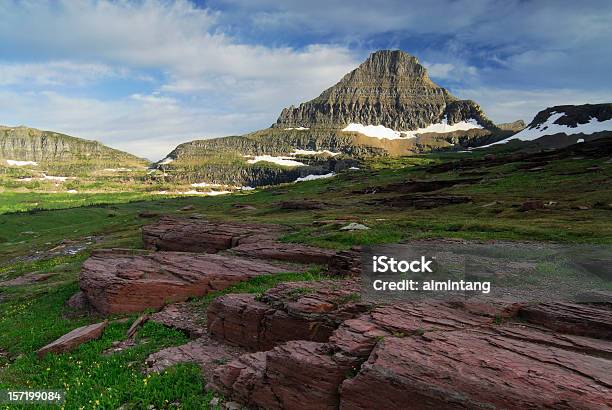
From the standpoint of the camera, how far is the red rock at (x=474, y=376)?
33.6 ft

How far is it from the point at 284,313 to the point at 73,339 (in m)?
12.6

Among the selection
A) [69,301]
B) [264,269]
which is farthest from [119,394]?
[69,301]

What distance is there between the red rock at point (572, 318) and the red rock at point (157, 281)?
17.1 m

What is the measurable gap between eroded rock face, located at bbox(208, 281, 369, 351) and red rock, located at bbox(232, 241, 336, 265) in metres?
8.97

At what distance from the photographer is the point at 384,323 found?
14969 mm

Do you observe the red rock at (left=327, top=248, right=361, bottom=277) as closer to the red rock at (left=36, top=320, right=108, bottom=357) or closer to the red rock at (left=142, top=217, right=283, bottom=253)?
the red rock at (left=142, top=217, right=283, bottom=253)

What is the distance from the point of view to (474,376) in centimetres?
1117

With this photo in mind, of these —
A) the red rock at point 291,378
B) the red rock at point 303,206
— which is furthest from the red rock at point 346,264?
the red rock at point 303,206

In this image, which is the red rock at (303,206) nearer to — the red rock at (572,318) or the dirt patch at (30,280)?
Result: the dirt patch at (30,280)

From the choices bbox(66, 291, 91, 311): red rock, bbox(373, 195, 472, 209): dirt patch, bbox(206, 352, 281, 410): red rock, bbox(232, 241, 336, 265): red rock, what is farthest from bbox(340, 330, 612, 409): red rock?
bbox(373, 195, 472, 209): dirt patch

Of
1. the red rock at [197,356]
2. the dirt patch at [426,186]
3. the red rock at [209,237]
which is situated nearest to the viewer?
the red rock at [197,356]

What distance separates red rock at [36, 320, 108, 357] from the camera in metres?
21.8

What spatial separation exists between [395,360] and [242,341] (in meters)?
9.34

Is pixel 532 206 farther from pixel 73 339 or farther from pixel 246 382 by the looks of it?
pixel 73 339
